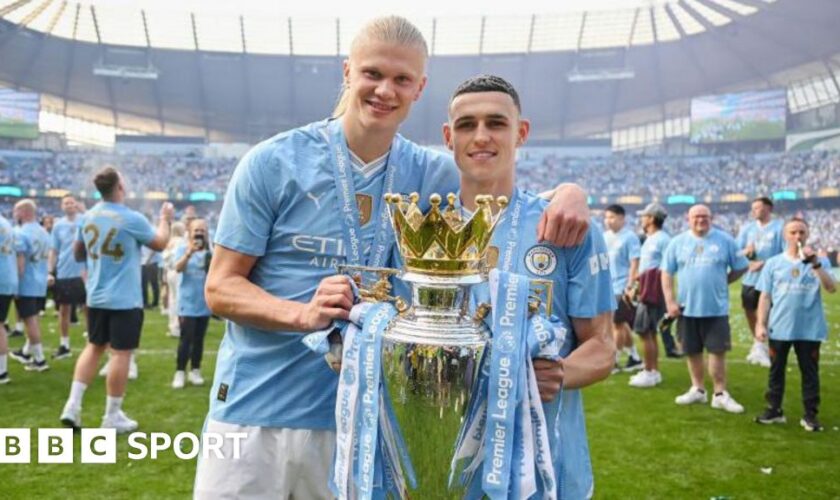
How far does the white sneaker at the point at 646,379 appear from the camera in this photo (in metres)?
7.43

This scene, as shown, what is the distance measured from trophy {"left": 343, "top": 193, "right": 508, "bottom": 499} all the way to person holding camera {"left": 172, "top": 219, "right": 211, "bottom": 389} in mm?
5877

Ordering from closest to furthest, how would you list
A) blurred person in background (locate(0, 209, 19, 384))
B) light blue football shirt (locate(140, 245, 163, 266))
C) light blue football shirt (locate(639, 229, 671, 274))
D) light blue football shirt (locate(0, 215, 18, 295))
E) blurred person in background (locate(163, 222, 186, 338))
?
blurred person in background (locate(0, 209, 19, 384))
light blue football shirt (locate(0, 215, 18, 295))
light blue football shirt (locate(639, 229, 671, 274))
blurred person in background (locate(163, 222, 186, 338))
light blue football shirt (locate(140, 245, 163, 266))

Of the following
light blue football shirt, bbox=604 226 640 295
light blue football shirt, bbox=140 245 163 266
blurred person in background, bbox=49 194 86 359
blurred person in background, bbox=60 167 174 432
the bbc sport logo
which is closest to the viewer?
the bbc sport logo

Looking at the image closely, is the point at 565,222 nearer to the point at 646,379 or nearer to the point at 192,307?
the point at 192,307

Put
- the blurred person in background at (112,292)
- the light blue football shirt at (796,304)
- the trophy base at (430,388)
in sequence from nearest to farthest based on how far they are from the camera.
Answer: the trophy base at (430,388) < the blurred person in background at (112,292) < the light blue football shirt at (796,304)

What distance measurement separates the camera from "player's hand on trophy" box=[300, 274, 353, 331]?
149cm

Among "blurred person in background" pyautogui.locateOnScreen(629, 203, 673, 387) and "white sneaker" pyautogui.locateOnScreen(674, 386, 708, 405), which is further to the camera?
"blurred person in background" pyautogui.locateOnScreen(629, 203, 673, 387)

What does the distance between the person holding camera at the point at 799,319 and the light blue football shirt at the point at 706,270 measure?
53 cm

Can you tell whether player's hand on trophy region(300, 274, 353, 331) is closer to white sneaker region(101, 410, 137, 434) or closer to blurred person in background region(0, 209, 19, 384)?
white sneaker region(101, 410, 137, 434)

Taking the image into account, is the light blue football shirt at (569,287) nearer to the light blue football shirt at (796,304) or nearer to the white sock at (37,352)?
the light blue football shirt at (796,304)

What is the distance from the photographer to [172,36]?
4122cm

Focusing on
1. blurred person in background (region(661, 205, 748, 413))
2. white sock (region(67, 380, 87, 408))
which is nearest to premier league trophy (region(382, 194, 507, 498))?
white sock (region(67, 380, 87, 408))

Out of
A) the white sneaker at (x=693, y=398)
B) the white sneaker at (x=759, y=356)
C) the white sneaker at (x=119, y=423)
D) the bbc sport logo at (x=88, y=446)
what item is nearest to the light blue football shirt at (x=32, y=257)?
the bbc sport logo at (x=88, y=446)

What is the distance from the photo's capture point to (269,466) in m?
1.89
